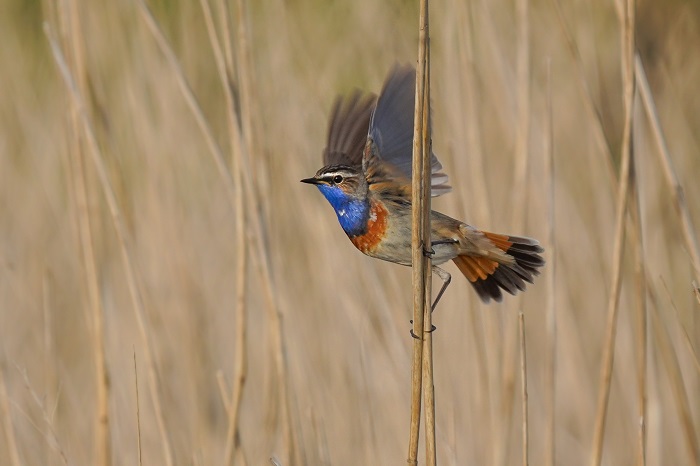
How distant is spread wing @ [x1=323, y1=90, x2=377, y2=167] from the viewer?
2.43 metres

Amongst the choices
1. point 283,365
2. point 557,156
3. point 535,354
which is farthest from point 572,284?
point 283,365

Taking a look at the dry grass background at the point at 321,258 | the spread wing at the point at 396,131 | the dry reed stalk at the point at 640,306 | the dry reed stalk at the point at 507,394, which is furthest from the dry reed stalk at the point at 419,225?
the dry reed stalk at the point at 507,394

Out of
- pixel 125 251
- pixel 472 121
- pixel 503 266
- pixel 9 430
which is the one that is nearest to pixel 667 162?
pixel 503 266

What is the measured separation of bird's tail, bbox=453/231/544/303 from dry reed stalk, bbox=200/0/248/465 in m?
0.58

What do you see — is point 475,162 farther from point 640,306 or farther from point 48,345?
point 48,345

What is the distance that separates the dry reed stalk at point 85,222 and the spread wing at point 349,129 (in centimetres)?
64

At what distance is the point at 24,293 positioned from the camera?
12.6 feet

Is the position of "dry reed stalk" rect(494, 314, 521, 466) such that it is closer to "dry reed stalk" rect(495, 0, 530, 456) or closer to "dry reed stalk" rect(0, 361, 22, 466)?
"dry reed stalk" rect(495, 0, 530, 456)

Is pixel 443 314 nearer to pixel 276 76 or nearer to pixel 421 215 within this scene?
pixel 276 76

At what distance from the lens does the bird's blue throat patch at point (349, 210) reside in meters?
2.32

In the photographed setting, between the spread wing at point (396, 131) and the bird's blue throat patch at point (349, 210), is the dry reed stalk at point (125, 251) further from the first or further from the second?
the spread wing at point (396, 131)

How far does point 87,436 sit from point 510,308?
182 cm

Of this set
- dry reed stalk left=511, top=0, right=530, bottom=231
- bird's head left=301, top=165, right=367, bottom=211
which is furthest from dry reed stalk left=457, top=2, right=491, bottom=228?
bird's head left=301, top=165, right=367, bottom=211

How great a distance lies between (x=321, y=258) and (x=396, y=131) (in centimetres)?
115
